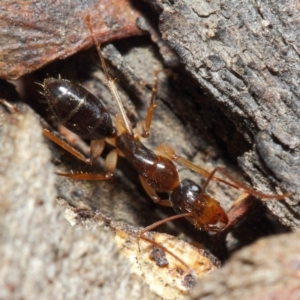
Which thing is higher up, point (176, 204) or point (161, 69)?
point (161, 69)

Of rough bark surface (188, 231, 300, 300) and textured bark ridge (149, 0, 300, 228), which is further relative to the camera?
textured bark ridge (149, 0, 300, 228)

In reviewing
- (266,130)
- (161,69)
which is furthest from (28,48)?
(266,130)

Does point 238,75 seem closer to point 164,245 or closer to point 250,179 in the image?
point 250,179

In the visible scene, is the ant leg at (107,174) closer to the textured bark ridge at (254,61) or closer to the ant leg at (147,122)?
the ant leg at (147,122)

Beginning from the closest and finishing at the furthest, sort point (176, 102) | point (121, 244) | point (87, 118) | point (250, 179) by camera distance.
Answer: point (121, 244) → point (250, 179) → point (176, 102) → point (87, 118)

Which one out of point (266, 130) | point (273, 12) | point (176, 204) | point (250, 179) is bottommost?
point (176, 204)

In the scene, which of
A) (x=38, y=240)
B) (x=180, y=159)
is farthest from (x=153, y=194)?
(x=38, y=240)

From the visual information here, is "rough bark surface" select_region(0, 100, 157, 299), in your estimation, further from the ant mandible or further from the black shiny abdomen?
the black shiny abdomen

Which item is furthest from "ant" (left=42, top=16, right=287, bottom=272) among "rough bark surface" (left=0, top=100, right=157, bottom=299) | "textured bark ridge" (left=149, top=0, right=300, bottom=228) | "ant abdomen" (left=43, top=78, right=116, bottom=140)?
"rough bark surface" (left=0, top=100, right=157, bottom=299)
